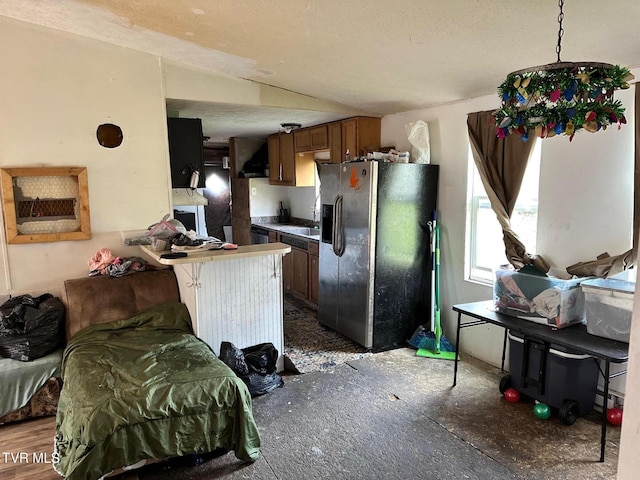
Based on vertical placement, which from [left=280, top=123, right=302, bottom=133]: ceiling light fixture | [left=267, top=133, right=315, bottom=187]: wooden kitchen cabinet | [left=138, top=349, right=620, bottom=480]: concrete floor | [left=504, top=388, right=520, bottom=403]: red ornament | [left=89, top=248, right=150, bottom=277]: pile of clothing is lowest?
[left=138, top=349, right=620, bottom=480]: concrete floor

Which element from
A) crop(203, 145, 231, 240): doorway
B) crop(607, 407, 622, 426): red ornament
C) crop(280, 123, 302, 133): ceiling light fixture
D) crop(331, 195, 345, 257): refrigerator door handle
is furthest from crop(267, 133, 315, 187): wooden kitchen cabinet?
crop(607, 407, 622, 426): red ornament

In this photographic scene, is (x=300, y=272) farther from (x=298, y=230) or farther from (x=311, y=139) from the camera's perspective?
(x=311, y=139)

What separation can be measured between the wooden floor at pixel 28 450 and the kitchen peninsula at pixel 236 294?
1.08 meters

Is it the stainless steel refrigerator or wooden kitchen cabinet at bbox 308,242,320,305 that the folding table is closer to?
the stainless steel refrigerator

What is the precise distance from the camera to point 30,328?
3.01 m

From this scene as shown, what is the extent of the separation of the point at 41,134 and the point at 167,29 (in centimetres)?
130

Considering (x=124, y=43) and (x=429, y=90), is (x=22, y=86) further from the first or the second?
(x=429, y=90)

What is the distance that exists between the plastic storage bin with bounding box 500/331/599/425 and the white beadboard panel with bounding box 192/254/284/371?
1784 mm

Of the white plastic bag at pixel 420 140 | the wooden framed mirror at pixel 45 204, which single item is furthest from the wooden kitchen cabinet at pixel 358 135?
the wooden framed mirror at pixel 45 204

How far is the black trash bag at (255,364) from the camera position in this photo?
2.96 m

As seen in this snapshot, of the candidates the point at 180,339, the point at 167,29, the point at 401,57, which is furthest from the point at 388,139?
the point at 180,339

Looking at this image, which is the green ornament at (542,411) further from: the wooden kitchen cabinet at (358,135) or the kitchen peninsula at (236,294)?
the wooden kitchen cabinet at (358,135)

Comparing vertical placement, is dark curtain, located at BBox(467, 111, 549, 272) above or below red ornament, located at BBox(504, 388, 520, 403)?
above

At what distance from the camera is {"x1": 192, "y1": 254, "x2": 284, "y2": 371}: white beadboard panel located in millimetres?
3035
